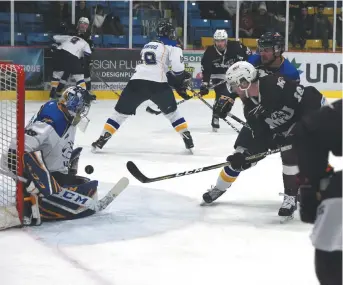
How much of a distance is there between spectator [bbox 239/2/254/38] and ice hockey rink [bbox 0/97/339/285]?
6.28m

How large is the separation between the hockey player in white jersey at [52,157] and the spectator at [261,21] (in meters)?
8.11

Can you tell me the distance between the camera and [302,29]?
38.8 feet

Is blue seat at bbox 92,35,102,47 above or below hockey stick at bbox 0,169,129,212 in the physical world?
above

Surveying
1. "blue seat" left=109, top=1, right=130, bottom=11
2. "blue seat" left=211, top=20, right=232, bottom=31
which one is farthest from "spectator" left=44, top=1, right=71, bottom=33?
"blue seat" left=211, top=20, right=232, bottom=31

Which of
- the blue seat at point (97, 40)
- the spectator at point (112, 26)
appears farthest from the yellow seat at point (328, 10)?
the blue seat at point (97, 40)

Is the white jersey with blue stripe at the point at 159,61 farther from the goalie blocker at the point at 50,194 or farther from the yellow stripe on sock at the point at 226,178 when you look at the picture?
the goalie blocker at the point at 50,194

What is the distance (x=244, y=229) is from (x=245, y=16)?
823cm

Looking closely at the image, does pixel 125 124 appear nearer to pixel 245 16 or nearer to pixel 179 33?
pixel 179 33

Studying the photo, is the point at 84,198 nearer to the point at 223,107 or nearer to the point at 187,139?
the point at 223,107

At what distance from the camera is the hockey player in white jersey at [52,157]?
366cm

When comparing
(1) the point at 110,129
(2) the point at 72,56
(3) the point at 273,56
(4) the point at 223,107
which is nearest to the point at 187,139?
(1) the point at 110,129

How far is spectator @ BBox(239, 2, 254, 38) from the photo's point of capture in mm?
11695

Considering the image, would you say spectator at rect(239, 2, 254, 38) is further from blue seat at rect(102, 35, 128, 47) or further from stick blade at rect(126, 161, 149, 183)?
stick blade at rect(126, 161, 149, 183)

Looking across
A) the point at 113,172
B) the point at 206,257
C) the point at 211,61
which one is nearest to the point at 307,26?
the point at 211,61
